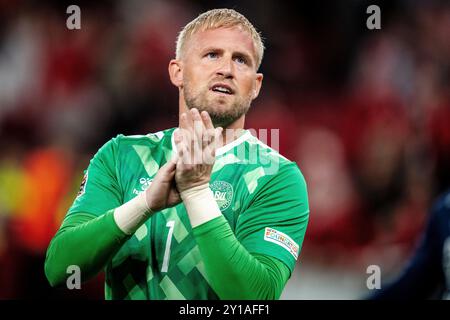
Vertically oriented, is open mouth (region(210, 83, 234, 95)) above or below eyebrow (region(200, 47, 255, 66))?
below

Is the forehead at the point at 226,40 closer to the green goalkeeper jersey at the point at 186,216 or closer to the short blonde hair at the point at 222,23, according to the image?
the short blonde hair at the point at 222,23

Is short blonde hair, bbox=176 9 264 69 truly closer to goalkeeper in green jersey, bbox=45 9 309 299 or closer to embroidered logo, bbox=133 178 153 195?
goalkeeper in green jersey, bbox=45 9 309 299

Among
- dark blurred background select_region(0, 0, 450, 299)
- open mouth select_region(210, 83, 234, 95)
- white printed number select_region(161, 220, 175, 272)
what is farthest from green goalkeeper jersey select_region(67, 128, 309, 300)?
dark blurred background select_region(0, 0, 450, 299)

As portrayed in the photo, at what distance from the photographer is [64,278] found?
8.76 feet

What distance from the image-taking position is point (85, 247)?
2.55 m

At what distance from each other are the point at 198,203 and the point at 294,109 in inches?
105

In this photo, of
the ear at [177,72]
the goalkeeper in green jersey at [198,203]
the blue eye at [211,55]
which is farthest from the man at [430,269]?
the ear at [177,72]

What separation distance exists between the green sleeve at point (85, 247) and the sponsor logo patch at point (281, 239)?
21.6 inches

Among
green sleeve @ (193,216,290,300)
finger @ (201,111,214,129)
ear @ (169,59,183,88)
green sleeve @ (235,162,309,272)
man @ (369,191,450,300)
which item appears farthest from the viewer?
ear @ (169,59,183,88)

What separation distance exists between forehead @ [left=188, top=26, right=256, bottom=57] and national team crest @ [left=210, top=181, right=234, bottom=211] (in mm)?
582

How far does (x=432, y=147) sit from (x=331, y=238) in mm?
978

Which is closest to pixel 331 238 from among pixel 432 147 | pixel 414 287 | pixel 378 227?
pixel 378 227

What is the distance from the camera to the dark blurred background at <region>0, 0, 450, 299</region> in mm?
4594
